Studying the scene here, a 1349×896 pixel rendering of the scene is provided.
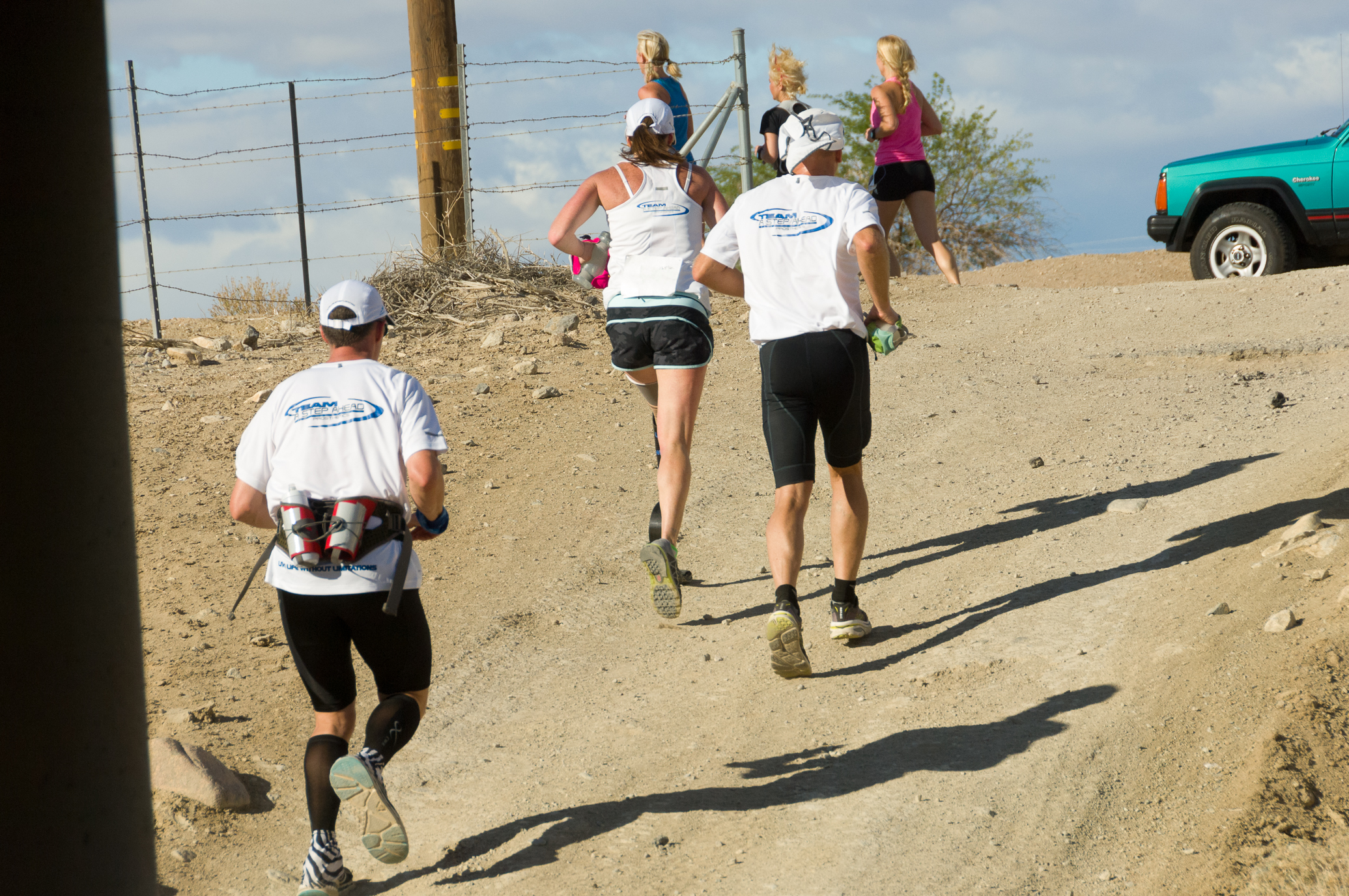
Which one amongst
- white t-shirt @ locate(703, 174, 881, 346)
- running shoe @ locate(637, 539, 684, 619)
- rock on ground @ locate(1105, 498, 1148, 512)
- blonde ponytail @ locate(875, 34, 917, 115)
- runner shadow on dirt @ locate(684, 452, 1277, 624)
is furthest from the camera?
blonde ponytail @ locate(875, 34, 917, 115)

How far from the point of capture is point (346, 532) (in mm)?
3145

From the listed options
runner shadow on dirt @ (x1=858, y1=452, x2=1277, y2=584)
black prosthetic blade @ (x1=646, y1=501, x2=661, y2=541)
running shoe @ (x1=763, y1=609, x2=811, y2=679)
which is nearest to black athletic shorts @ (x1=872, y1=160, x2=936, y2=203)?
runner shadow on dirt @ (x1=858, y1=452, x2=1277, y2=584)

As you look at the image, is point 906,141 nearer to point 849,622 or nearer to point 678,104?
point 678,104

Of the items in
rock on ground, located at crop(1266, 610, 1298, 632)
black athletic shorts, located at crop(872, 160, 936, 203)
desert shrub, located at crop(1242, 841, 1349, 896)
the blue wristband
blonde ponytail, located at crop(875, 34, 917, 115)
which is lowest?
desert shrub, located at crop(1242, 841, 1349, 896)

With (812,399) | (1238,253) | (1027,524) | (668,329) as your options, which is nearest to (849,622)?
(812,399)

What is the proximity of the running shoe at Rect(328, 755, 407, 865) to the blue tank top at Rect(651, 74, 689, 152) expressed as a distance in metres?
5.22

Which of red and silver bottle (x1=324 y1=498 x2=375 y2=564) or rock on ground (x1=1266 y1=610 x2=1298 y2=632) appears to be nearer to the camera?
red and silver bottle (x1=324 y1=498 x2=375 y2=564)

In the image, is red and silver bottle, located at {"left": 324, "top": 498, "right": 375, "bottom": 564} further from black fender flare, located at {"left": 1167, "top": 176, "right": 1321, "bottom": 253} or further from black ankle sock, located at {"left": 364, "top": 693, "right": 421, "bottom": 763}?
black fender flare, located at {"left": 1167, "top": 176, "right": 1321, "bottom": 253}

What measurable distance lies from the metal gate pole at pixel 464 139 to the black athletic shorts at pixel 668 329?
743cm

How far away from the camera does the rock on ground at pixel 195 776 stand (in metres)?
4.18

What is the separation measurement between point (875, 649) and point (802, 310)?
153 centimetres

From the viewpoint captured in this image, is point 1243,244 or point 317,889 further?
point 1243,244

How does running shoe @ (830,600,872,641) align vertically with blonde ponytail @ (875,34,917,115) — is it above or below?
below

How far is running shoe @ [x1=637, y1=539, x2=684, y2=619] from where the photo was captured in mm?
4961
